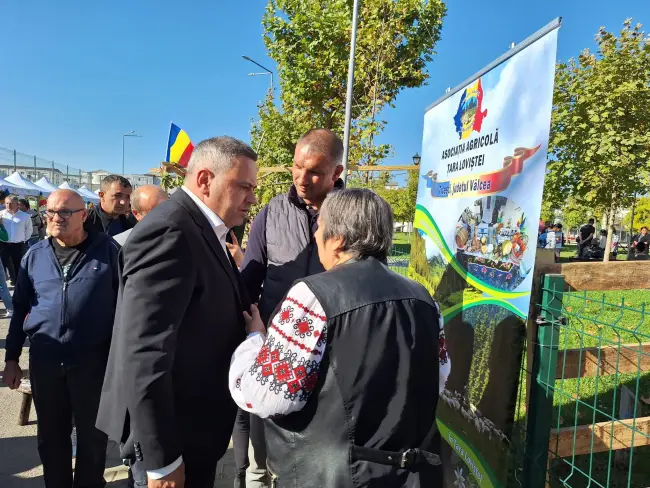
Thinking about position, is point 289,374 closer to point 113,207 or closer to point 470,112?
point 470,112

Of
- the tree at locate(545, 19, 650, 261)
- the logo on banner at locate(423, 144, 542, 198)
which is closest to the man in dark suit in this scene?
the logo on banner at locate(423, 144, 542, 198)

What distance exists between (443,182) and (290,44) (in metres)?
13.4

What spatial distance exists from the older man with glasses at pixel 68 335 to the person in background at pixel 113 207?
4.31 ft

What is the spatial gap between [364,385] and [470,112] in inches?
65.3

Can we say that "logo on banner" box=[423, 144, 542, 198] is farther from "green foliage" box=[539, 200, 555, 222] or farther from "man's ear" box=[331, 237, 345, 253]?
"green foliage" box=[539, 200, 555, 222]

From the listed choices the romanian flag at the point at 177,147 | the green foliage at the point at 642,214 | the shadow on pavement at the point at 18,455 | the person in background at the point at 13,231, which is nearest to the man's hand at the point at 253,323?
the shadow on pavement at the point at 18,455

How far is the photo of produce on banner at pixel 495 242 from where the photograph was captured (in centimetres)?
190

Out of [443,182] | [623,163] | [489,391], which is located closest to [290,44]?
[623,163]

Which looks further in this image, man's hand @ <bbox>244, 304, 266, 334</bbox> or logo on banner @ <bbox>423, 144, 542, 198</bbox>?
logo on banner @ <bbox>423, 144, 542, 198</bbox>

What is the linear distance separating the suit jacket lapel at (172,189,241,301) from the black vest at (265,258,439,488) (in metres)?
0.51

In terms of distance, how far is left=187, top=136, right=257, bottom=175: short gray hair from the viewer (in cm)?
179

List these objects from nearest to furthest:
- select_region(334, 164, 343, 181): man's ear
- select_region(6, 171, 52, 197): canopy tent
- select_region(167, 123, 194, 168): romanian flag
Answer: select_region(334, 164, 343, 181): man's ear, select_region(167, 123, 194, 168): romanian flag, select_region(6, 171, 52, 197): canopy tent

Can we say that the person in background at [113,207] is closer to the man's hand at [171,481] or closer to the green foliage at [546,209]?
the man's hand at [171,481]

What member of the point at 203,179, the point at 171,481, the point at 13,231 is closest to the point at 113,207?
the point at 203,179
